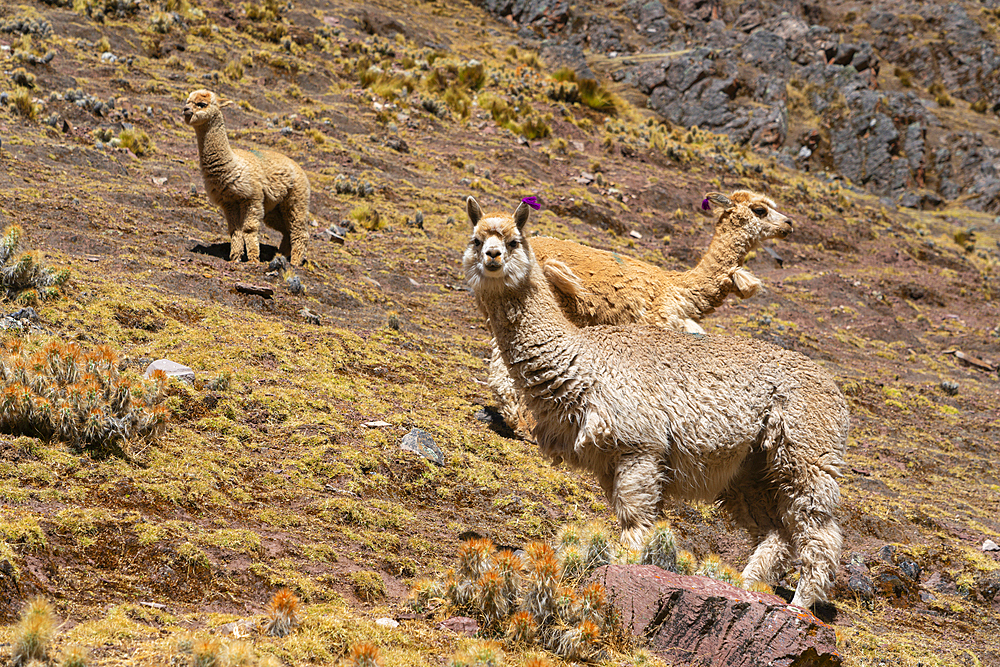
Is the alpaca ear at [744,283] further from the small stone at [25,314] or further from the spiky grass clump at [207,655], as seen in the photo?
the small stone at [25,314]

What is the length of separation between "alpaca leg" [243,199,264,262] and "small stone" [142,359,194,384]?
165 inches

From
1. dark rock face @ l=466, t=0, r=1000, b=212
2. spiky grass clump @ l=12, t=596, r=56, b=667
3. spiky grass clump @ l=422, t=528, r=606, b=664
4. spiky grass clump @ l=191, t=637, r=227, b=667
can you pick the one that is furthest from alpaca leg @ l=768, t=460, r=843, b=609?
dark rock face @ l=466, t=0, r=1000, b=212

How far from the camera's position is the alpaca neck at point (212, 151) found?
35.0ft

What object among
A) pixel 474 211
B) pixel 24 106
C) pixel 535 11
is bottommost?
pixel 24 106

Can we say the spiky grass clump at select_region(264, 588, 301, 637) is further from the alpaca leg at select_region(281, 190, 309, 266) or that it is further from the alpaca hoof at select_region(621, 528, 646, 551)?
the alpaca leg at select_region(281, 190, 309, 266)

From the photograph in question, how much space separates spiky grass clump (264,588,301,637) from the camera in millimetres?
3867

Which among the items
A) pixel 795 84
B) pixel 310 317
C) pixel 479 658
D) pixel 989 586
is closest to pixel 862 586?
pixel 989 586

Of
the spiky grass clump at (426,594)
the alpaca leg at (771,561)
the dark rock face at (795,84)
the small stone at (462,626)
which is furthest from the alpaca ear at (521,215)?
the dark rock face at (795,84)

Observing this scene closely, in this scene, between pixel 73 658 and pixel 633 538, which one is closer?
pixel 73 658

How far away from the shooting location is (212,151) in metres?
10.7

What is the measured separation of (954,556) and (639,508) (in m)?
4.90

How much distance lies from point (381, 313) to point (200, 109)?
392cm

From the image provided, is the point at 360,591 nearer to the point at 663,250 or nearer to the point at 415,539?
the point at 415,539

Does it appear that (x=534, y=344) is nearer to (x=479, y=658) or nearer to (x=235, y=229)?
(x=479, y=658)
